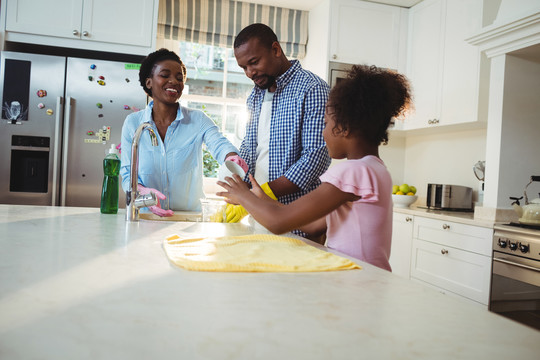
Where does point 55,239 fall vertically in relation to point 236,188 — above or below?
below

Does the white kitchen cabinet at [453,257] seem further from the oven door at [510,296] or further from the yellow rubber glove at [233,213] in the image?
the yellow rubber glove at [233,213]

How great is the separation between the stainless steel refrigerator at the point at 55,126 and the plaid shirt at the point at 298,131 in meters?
1.90

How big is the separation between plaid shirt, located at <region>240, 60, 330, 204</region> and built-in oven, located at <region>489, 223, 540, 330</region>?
1.22 metres

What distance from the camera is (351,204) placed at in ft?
3.85

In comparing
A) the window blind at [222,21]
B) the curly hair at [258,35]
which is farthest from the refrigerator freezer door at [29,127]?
the curly hair at [258,35]

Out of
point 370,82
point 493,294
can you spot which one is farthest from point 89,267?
point 493,294

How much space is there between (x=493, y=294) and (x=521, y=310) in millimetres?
185

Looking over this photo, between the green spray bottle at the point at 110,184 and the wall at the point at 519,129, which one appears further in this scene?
the wall at the point at 519,129

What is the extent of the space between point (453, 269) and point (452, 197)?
72 centimetres

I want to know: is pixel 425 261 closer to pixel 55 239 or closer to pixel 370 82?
pixel 370 82

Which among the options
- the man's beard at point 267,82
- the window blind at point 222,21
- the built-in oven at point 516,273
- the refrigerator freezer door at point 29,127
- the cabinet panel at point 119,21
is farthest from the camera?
the window blind at point 222,21

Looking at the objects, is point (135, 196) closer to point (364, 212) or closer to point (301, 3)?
point (364, 212)

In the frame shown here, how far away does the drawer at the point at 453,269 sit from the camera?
8.37 ft

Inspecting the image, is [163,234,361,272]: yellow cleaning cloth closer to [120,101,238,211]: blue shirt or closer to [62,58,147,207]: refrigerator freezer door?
[120,101,238,211]: blue shirt
